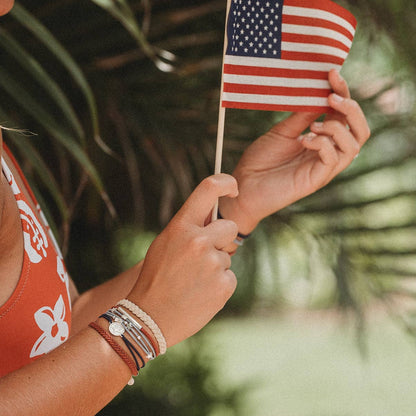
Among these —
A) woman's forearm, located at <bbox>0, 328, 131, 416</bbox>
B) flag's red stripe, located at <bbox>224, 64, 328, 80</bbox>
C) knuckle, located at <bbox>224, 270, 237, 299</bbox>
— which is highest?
flag's red stripe, located at <bbox>224, 64, 328, 80</bbox>

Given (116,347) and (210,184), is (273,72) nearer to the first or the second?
(210,184)

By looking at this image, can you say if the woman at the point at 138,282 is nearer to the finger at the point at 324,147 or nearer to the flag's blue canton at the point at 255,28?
the finger at the point at 324,147

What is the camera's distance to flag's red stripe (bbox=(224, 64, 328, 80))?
76cm

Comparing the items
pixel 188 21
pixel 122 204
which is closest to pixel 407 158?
pixel 188 21

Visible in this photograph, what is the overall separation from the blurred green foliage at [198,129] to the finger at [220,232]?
0.68 meters

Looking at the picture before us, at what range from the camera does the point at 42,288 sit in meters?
0.73

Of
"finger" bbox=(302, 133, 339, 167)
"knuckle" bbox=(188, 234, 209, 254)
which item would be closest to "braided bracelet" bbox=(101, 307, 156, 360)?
"knuckle" bbox=(188, 234, 209, 254)

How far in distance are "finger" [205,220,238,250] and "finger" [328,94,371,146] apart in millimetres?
303

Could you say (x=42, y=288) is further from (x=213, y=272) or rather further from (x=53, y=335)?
(x=213, y=272)

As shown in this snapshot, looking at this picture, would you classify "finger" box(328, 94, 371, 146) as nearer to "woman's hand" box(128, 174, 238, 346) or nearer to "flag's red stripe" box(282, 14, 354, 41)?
"flag's red stripe" box(282, 14, 354, 41)

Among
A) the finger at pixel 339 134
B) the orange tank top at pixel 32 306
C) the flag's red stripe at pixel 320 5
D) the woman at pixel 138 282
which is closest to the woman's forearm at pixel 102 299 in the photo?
the woman at pixel 138 282

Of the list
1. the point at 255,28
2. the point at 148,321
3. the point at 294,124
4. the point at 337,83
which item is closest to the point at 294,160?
the point at 294,124

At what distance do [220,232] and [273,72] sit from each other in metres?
0.29

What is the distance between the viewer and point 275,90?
78 centimetres
